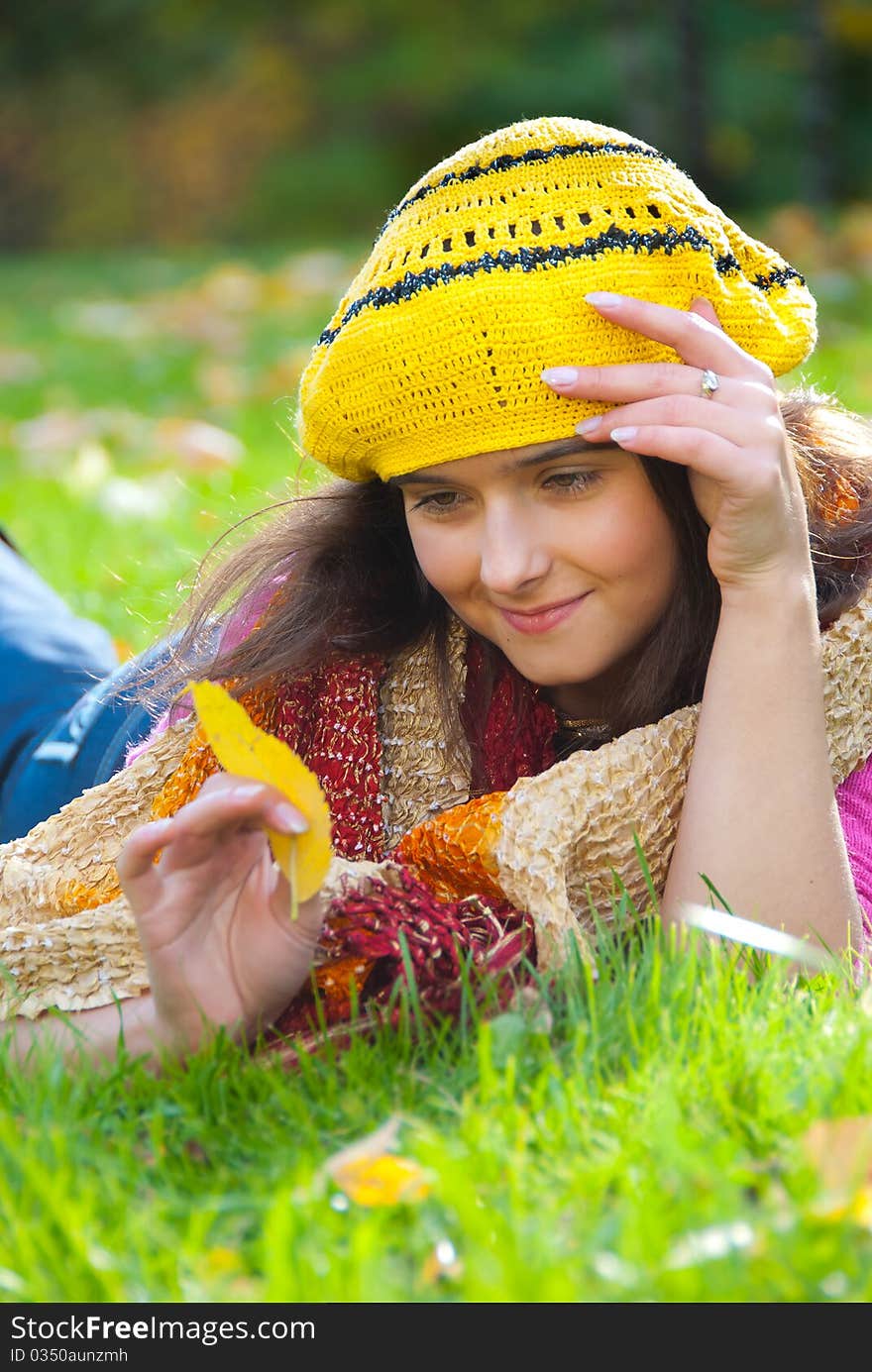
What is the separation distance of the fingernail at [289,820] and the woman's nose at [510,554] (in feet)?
1.49

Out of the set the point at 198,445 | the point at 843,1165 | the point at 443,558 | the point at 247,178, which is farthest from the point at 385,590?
the point at 247,178

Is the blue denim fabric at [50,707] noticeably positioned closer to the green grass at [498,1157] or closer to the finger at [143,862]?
the finger at [143,862]

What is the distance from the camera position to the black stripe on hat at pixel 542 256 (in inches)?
72.8

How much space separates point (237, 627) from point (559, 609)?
558mm

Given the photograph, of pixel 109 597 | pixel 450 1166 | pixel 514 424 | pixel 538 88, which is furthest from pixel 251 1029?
pixel 538 88

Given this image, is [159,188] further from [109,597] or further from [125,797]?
[125,797]

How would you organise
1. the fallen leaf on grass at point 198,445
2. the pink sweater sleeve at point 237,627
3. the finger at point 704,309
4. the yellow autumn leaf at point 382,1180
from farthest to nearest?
the fallen leaf on grass at point 198,445 → the pink sweater sleeve at point 237,627 → the finger at point 704,309 → the yellow autumn leaf at point 382,1180

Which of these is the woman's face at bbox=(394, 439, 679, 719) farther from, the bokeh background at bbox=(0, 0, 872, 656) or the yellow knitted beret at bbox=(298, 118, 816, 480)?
the bokeh background at bbox=(0, 0, 872, 656)

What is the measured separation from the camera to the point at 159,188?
55.1 feet

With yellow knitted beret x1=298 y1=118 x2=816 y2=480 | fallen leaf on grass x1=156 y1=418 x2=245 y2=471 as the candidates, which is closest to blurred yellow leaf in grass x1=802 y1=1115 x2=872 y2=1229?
yellow knitted beret x1=298 y1=118 x2=816 y2=480

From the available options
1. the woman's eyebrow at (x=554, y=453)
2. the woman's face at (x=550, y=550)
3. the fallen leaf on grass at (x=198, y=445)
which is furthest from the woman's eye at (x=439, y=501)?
the fallen leaf on grass at (x=198, y=445)

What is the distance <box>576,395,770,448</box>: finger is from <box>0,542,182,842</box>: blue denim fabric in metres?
1.07

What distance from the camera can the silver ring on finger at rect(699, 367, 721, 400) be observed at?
183 cm

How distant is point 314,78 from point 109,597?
548 inches
